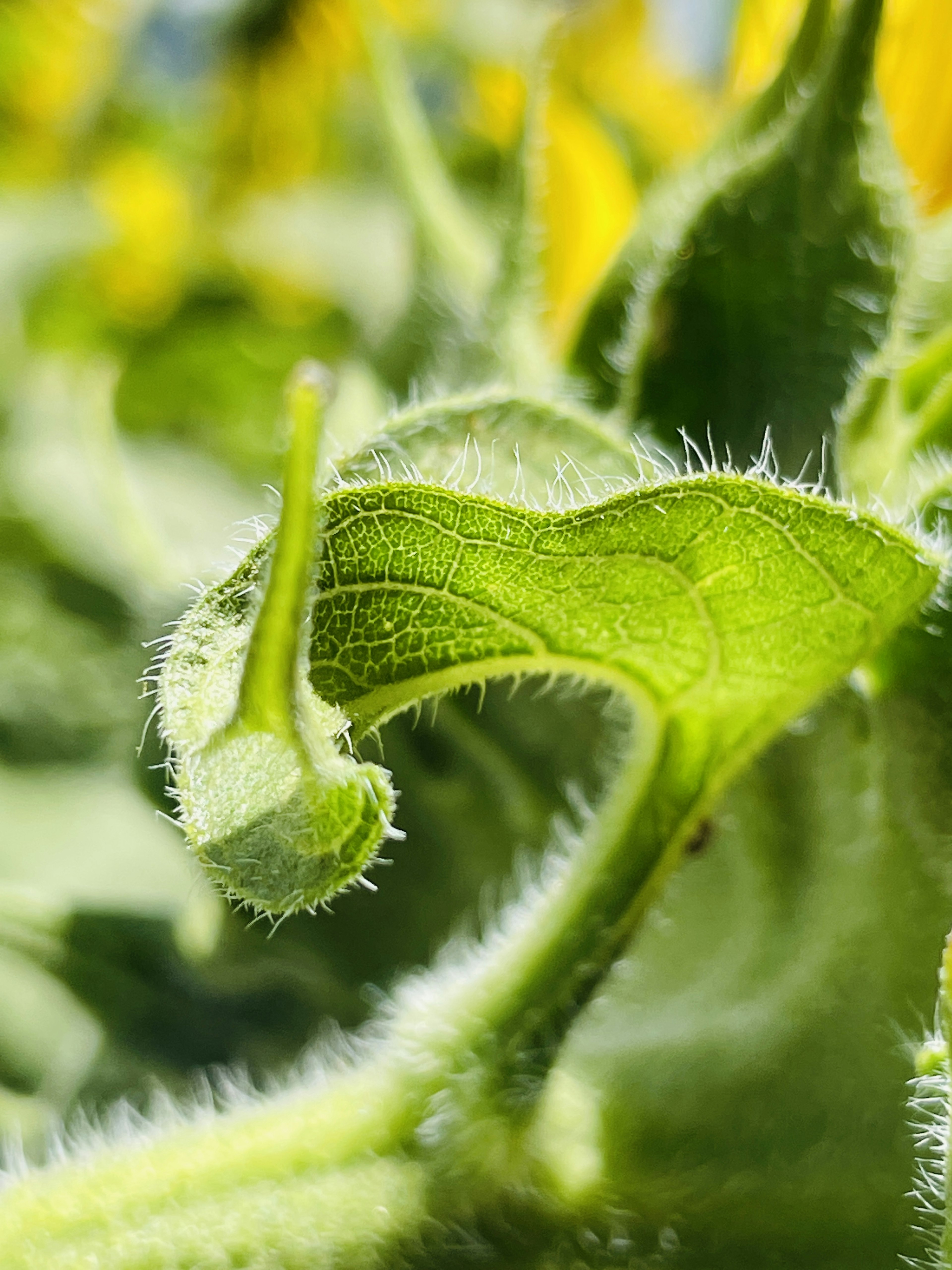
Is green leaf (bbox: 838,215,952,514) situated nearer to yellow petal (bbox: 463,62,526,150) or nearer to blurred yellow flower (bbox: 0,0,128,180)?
yellow petal (bbox: 463,62,526,150)

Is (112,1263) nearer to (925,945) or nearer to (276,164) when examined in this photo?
(925,945)

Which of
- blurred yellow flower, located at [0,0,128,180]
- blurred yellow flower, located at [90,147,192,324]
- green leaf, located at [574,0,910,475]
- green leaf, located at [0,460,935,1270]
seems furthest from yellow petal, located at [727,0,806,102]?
blurred yellow flower, located at [0,0,128,180]

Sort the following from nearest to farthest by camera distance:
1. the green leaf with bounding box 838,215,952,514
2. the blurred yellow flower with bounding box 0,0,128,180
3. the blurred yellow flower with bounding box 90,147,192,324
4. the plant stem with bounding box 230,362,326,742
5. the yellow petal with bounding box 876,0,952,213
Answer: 1. the plant stem with bounding box 230,362,326,742
2. the green leaf with bounding box 838,215,952,514
3. the yellow petal with bounding box 876,0,952,213
4. the blurred yellow flower with bounding box 90,147,192,324
5. the blurred yellow flower with bounding box 0,0,128,180

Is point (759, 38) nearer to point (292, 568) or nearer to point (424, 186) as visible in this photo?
point (424, 186)

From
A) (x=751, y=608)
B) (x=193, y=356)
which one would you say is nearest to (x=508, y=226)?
(x=751, y=608)

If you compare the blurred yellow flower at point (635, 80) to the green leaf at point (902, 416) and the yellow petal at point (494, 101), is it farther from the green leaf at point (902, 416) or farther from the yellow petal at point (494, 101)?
the green leaf at point (902, 416)

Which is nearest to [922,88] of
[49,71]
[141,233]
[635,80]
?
[635,80]
